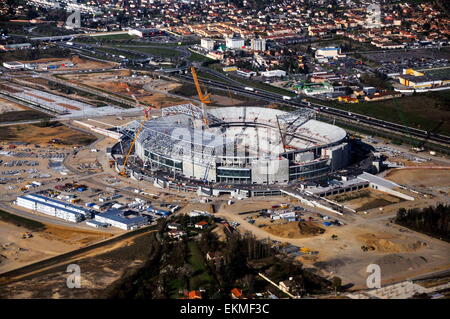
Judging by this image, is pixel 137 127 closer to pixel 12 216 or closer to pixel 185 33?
pixel 12 216

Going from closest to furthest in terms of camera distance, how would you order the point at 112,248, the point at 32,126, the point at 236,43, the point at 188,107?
the point at 112,248 < the point at 188,107 < the point at 32,126 < the point at 236,43

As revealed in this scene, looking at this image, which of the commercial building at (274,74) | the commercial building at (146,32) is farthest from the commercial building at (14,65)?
the commercial building at (274,74)

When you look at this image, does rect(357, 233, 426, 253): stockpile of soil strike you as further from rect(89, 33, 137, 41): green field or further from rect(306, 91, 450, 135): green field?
rect(89, 33, 137, 41): green field

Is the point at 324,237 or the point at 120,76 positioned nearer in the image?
the point at 324,237

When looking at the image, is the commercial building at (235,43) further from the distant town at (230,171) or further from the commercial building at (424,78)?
the commercial building at (424,78)

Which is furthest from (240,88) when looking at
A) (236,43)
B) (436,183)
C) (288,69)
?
(436,183)

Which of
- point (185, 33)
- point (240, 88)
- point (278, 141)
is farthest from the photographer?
point (185, 33)
